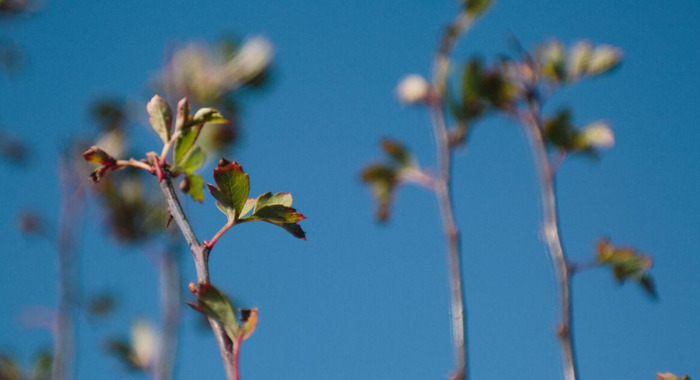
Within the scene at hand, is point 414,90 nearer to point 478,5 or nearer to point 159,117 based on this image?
point 478,5

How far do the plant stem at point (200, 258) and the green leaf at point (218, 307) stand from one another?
0.01m

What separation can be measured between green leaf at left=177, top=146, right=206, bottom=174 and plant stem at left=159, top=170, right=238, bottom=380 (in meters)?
0.05

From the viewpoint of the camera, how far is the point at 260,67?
202 inches

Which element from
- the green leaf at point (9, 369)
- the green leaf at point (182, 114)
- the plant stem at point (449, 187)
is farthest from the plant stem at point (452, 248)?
the green leaf at point (9, 369)

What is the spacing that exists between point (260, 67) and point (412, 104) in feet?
7.99

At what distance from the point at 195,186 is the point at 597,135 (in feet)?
Answer: 7.47

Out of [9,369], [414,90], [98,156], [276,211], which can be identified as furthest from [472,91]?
[9,369]

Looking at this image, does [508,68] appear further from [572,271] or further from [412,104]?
[572,271]

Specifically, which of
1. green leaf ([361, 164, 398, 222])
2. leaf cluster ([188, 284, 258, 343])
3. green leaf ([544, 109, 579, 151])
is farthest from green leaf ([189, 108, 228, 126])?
green leaf ([361, 164, 398, 222])

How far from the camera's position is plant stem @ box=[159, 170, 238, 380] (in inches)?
22.8

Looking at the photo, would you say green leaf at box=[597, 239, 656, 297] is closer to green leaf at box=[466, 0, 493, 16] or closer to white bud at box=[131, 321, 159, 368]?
green leaf at box=[466, 0, 493, 16]

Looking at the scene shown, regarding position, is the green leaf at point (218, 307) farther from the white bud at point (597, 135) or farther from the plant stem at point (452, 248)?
the white bud at point (597, 135)

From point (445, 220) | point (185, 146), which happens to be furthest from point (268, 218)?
point (445, 220)

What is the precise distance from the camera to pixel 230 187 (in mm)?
737
